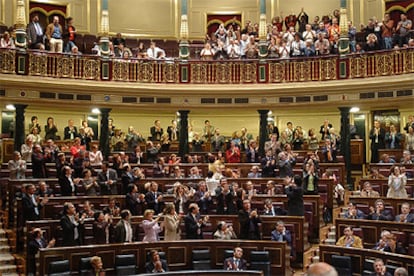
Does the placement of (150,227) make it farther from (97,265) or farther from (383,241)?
(383,241)

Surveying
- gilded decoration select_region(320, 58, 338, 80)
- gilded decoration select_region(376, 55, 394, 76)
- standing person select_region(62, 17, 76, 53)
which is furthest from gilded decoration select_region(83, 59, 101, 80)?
gilded decoration select_region(376, 55, 394, 76)

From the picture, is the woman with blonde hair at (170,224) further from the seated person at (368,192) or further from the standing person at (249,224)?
the seated person at (368,192)

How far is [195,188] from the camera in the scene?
12.7 meters

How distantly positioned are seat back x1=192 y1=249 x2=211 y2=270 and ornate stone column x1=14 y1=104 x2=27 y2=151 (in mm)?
7212

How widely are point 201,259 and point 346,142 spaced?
24.6 ft

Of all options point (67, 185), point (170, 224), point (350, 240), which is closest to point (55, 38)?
point (67, 185)

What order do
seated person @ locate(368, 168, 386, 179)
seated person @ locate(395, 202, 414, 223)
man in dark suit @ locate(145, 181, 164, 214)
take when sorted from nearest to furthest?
1. seated person @ locate(395, 202, 414, 223)
2. man in dark suit @ locate(145, 181, 164, 214)
3. seated person @ locate(368, 168, 386, 179)

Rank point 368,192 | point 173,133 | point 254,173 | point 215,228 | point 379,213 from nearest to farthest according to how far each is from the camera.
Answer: point 379,213, point 215,228, point 368,192, point 254,173, point 173,133

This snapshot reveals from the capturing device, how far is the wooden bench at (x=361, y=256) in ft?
28.4

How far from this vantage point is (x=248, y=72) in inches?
679

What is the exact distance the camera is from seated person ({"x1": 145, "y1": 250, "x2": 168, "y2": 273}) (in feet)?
30.2

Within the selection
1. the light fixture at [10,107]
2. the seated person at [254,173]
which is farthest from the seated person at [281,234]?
the light fixture at [10,107]

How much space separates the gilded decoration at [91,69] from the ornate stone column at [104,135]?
104 centimetres

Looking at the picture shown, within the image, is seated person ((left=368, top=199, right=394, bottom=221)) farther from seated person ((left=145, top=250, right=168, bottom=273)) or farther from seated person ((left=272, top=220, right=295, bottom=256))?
seated person ((left=145, top=250, right=168, bottom=273))
